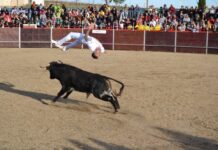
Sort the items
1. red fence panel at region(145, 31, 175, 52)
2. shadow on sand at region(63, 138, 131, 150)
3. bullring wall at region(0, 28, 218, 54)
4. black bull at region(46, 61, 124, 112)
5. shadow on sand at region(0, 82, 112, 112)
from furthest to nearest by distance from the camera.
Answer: red fence panel at region(145, 31, 175, 52) → bullring wall at region(0, 28, 218, 54) → shadow on sand at region(0, 82, 112, 112) → black bull at region(46, 61, 124, 112) → shadow on sand at region(63, 138, 131, 150)

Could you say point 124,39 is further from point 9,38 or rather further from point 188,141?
point 188,141

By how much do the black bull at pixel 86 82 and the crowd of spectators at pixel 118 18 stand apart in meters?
15.5

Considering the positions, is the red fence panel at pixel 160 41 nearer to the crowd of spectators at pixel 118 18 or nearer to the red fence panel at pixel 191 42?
the red fence panel at pixel 191 42

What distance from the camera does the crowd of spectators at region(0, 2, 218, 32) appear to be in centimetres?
2470

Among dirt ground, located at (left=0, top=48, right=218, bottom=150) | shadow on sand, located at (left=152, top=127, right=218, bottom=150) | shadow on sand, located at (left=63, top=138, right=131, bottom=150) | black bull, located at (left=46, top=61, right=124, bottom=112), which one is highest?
black bull, located at (left=46, top=61, right=124, bottom=112)

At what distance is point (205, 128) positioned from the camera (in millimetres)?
7949

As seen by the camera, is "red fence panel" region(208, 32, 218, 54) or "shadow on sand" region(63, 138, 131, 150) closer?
"shadow on sand" region(63, 138, 131, 150)

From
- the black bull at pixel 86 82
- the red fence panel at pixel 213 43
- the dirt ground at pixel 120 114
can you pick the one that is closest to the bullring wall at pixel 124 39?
the red fence panel at pixel 213 43

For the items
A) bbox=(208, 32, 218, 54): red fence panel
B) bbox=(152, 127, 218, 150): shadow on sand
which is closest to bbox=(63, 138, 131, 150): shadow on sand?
bbox=(152, 127, 218, 150): shadow on sand

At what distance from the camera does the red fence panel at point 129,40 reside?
23.9 meters

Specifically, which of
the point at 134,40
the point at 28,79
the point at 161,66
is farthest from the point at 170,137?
the point at 134,40

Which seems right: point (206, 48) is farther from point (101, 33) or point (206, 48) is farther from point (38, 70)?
point (38, 70)

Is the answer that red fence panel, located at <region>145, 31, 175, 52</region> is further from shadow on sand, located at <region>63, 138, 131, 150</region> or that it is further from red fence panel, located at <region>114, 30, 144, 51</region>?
shadow on sand, located at <region>63, 138, 131, 150</region>

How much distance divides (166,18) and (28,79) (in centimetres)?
1359
